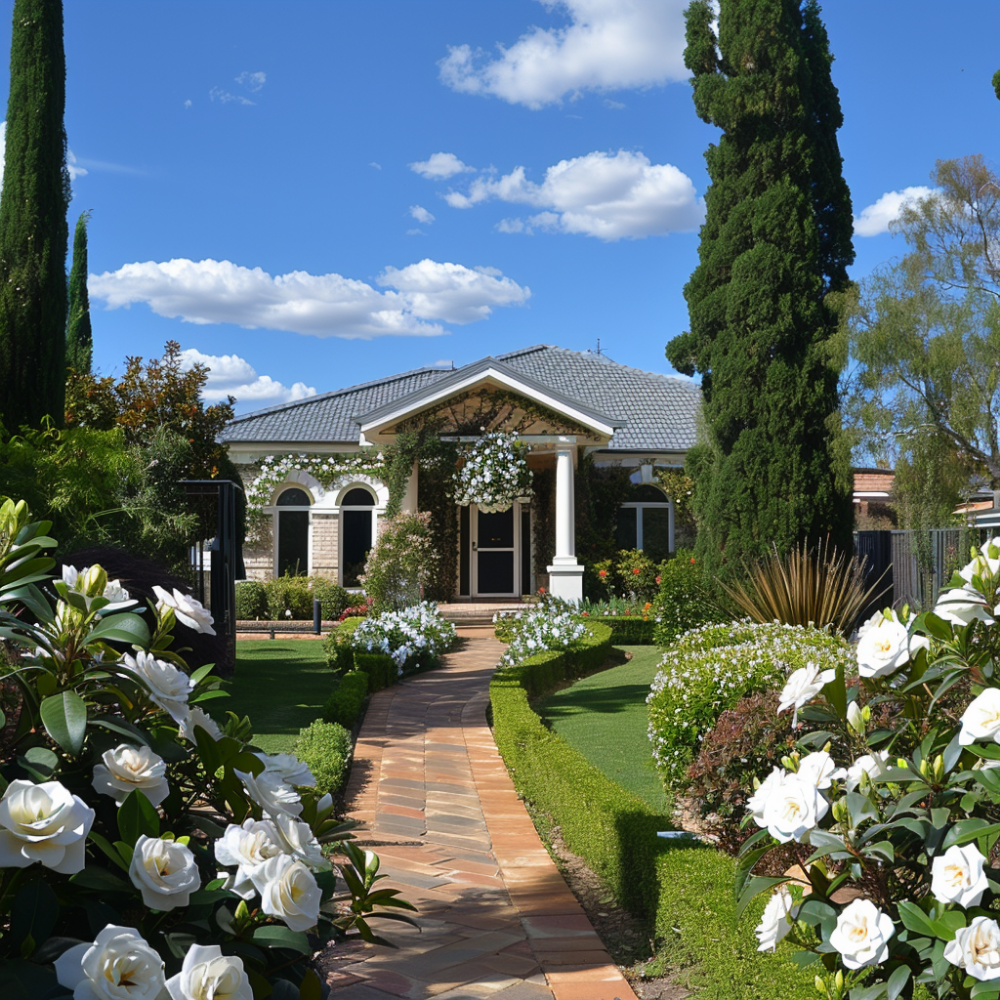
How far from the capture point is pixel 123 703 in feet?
5.98

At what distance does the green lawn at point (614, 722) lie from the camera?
20.5 ft

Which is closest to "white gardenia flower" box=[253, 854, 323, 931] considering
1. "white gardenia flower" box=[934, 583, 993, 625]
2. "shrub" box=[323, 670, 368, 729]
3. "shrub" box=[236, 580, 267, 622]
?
"white gardenia flower" box=[934, 583, 993, 625]

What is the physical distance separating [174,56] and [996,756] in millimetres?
10109

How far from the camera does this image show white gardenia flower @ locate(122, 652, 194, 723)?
1.73 metres

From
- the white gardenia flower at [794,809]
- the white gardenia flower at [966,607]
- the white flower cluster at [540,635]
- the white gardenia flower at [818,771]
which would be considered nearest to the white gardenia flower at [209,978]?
the white gardenia flower at [794,809]

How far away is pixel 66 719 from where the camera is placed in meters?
1.53

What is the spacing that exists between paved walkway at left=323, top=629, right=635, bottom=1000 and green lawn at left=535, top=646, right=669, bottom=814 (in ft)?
2.51

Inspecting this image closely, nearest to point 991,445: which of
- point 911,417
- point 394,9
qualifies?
point 911,417

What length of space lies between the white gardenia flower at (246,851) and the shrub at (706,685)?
4.06m

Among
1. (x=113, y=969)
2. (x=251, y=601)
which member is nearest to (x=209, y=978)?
(x=113, y=969)

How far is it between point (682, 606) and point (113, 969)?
481 inches

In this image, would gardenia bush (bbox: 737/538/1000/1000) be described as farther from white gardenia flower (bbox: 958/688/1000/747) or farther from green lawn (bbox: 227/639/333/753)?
green lawn (bbox: 227/639/333/753)

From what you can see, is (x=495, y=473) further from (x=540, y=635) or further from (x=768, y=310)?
(x=768, y=310)

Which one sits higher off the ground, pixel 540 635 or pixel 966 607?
pixel 966 607
